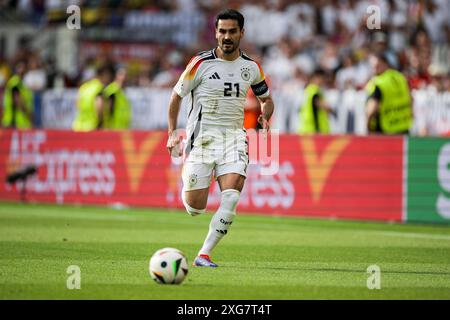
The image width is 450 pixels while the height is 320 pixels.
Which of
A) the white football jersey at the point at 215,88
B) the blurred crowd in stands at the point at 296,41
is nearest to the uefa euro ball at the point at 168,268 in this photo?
the white football jersey at the point at 215,88

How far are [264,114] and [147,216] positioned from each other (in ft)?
23.3

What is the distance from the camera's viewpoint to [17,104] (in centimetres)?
2312

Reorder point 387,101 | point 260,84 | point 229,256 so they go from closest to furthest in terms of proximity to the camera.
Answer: point 260,84 < point 229,256 < point 387,101

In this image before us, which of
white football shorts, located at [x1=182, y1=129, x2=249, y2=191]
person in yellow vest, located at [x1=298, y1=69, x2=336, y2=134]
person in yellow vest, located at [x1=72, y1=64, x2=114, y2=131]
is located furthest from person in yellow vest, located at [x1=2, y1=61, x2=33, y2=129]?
white football shorts, located at [x1=182, y1=129, x2=249, y2=191]

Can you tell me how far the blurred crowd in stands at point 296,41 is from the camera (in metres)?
25.6

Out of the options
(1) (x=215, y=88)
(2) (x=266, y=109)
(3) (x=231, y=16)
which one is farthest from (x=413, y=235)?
(3) (x=231, y=16)

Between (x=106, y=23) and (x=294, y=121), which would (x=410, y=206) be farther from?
(x=106, y=23)

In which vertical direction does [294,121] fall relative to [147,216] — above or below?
above

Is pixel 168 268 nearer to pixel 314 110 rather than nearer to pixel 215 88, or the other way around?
pixel 215 88

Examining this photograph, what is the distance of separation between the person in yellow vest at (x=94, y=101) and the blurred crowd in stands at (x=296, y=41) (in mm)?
3260

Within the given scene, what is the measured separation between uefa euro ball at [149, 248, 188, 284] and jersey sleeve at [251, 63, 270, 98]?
103 inches

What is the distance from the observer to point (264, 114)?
1120 cm

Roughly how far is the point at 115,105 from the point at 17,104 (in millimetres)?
2542
